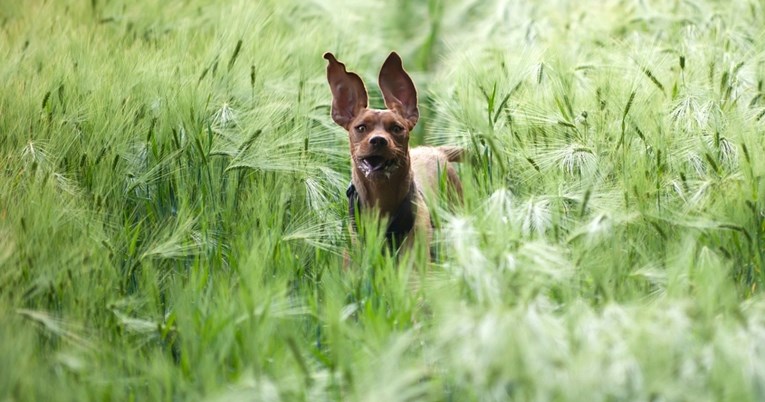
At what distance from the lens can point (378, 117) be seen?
5027 millimetres

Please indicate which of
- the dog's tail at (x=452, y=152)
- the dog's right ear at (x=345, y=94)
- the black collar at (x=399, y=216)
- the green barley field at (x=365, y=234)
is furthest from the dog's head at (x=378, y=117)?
the dog's tail at (x=452, y=152)

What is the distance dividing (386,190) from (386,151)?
0.82 feet

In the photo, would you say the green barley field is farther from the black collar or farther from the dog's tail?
the dog's tail

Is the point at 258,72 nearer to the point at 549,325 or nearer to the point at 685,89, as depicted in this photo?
the point at 685,89

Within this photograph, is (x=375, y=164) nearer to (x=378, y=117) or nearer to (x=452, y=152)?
(x=378, y=117)

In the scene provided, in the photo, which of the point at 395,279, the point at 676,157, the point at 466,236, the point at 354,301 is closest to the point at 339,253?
the point at 354,301

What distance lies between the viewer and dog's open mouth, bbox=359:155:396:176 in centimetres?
484

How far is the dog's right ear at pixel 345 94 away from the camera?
203 inches

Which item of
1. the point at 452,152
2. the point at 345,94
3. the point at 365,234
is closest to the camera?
the point at 365,234

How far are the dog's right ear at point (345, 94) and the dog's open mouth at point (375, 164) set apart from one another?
386 millimetres

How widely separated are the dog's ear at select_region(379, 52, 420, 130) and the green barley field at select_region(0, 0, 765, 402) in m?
0.30

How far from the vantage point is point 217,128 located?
16.5 ft

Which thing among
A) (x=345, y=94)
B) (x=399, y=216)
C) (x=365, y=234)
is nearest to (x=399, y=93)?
(x=345, y=94)

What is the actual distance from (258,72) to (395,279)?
219 cm
